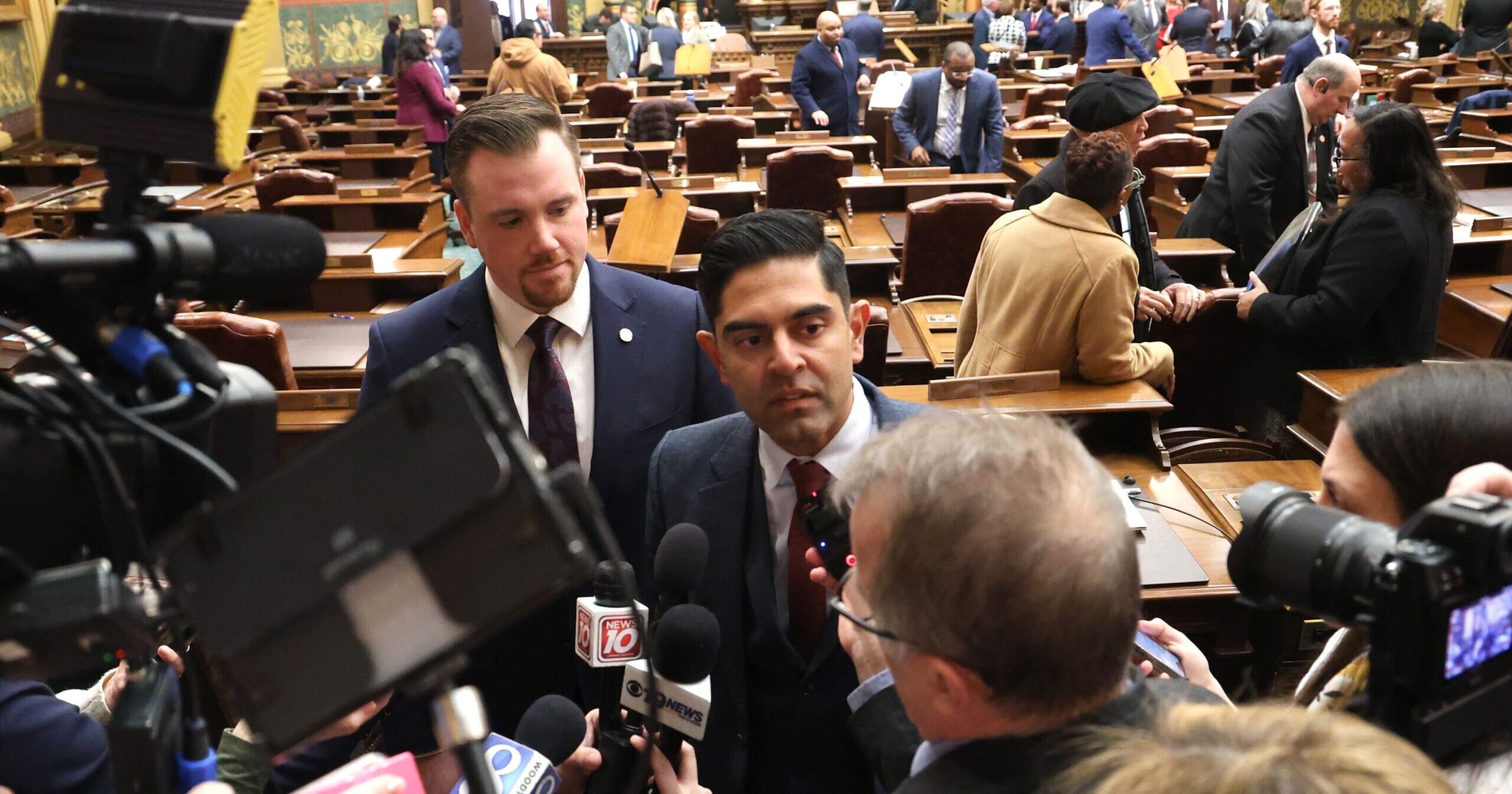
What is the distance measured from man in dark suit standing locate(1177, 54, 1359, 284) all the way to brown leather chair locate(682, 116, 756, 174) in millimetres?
4125

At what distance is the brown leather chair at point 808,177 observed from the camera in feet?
20.8

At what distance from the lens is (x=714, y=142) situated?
8258mm

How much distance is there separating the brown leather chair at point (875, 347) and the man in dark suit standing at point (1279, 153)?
1.89 metres

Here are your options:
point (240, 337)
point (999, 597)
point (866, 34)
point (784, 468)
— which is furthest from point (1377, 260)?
point (866, 34)

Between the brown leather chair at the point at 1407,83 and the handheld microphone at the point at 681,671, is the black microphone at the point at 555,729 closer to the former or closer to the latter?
the handheld microphone at the point at 681,671

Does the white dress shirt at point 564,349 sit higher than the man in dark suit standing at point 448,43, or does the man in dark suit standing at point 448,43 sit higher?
the man in dark suit standing at point 448,43

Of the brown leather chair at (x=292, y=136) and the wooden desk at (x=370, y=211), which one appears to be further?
the brown leather chair at (x=292, y=136)

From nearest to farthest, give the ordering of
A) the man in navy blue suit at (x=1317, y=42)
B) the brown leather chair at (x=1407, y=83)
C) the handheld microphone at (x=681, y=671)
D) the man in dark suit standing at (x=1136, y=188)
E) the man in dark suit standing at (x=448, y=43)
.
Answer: the handheld microphone at (x=681, y=671) → the man in dark suit standing at (x=1136, y=188) → the man in navy blue suit at (x=1317, y=42) → the brown leather chair at (x=1407, y=83) → the man in dark suit standing at (x=448, y=43)

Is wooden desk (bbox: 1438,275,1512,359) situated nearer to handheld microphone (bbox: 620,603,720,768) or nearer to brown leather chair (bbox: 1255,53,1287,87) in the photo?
handheld microphone (bbox: 620,603,720,768)

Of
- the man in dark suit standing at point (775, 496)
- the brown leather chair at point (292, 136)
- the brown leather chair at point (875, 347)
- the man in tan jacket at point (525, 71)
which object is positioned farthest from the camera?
the brown leather chair at point (292, 136)

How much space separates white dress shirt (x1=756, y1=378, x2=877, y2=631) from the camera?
1663mm

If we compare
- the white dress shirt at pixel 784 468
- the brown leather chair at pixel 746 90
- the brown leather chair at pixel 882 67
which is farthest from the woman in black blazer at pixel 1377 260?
the brown leather chair at pixel 746 90

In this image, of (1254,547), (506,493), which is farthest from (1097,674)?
(506,493)

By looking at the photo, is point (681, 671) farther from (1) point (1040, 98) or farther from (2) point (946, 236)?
(1) point (1040, 98)
